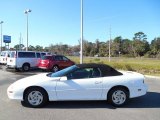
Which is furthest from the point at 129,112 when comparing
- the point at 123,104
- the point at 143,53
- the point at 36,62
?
the point at 143,53

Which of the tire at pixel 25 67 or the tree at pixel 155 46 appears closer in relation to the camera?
the tire at pixel 25 67

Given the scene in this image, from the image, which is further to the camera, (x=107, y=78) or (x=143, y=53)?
(x=143, y=53)

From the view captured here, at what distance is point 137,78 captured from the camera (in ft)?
30.0

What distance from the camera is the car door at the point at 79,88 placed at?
8.64 meters

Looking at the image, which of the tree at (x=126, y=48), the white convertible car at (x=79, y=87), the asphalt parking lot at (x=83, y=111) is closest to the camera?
the asphalt parking lot at (x=83, y=111)

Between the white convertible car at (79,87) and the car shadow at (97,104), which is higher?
the white convertible car at (79,87)

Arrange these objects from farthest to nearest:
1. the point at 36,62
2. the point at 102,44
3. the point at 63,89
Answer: the point at 102,44
the point at 36,62
the point at 63,89

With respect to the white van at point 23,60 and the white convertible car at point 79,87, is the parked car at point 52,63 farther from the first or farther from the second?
the white convertible car at point 79,87

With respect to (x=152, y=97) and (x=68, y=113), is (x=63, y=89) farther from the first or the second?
(x=152, y=97)

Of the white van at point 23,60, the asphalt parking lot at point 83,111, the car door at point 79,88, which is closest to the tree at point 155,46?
the white van at point 23,60

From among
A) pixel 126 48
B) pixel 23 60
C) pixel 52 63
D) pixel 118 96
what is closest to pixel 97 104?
pixel 118 96

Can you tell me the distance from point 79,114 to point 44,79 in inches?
66.5

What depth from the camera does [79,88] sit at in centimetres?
868

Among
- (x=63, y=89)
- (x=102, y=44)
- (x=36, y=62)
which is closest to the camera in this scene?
(x=63, y=89)
